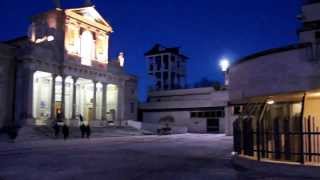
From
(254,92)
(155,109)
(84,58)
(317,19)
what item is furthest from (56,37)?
(254,92)

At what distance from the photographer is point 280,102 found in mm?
15898

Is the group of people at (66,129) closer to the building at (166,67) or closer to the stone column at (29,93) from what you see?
the stone column at (29,93)

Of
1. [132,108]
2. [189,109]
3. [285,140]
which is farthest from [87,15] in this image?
[285,140]

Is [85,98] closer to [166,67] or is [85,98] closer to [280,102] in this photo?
[166,67]

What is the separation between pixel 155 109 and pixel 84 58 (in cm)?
2141

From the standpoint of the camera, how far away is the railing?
40.4 ft

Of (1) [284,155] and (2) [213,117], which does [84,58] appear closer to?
(2) [213,117]

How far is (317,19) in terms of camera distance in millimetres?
24812

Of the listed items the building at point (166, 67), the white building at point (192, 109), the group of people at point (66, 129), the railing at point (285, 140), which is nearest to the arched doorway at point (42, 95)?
the group of people at point (66, 129)

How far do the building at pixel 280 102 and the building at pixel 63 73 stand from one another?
126 ft

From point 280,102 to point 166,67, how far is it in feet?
286

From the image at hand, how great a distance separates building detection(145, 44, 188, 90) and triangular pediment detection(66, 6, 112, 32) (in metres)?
38.5

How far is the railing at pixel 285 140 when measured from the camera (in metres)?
12.3

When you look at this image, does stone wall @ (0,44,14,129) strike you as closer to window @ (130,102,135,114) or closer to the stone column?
the stone column
